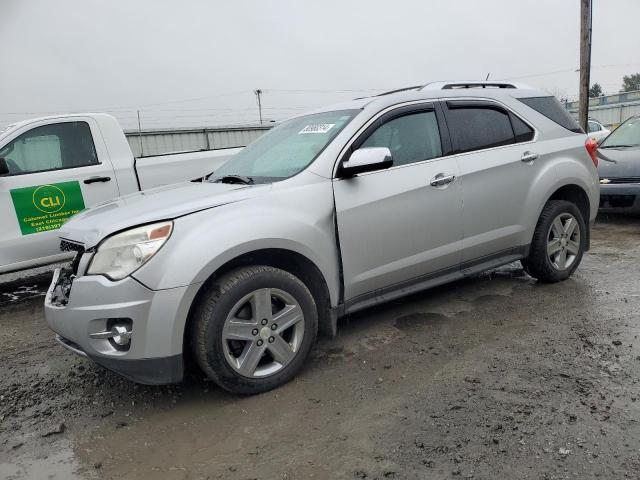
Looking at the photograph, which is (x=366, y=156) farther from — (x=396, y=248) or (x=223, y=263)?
(x=223, y=263)

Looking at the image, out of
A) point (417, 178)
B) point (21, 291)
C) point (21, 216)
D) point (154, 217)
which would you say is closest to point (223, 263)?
point (154, 217)

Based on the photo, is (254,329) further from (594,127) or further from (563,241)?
(594,127)

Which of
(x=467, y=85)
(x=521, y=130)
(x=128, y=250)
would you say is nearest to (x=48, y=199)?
(x=128, y=250)

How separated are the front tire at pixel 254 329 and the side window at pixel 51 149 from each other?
12.2ft

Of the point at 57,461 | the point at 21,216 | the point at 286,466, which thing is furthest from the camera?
the point at 21,216

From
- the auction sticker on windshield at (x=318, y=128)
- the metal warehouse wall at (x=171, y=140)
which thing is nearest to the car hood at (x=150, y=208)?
the auction sticker on windshield at (x=318, y=128)

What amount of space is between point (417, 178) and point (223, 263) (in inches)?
62.5

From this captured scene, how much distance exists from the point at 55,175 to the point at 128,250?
11.0 ft

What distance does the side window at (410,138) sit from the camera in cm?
363

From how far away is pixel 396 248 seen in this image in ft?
11.6

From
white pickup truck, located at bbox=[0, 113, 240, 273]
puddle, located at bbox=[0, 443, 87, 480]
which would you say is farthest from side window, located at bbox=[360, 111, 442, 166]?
white pickup truck, located at bbox=[0, 113, 240, 273]

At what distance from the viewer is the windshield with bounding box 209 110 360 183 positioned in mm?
3463

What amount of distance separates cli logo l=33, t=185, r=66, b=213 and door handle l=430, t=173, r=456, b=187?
13.1 ft

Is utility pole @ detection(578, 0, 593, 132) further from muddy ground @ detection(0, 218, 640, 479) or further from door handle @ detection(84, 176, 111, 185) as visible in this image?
door handle @ detection(84, 176, 111, 185)
